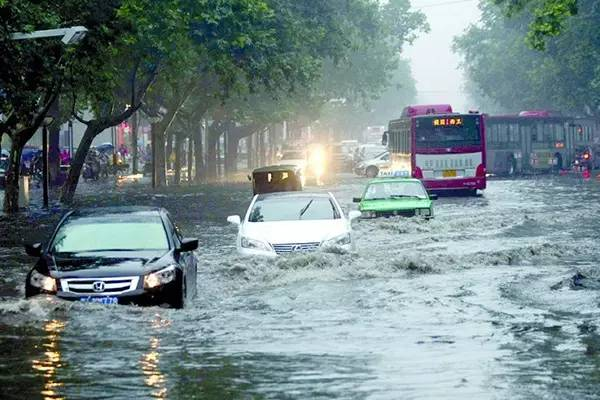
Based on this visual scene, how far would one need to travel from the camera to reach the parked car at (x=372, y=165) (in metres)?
85.9

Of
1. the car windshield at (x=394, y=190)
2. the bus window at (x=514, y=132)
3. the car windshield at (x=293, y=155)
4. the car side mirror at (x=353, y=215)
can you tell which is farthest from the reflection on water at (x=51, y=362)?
the car windshield at (x=293, y=155)

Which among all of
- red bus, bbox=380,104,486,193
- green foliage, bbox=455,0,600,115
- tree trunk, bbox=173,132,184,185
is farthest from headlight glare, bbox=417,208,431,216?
green foliage, bbox=455,0,600,115

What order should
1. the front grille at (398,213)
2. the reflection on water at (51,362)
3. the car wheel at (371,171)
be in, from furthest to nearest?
1. the car wheel at (371,171)
2. the front grille at (398,213)
3. the reflection on water at (51,362)

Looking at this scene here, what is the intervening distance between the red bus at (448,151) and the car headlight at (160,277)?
35.5 m

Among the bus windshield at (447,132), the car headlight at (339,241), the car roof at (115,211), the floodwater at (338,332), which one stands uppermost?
the bus windshield at (447,132)

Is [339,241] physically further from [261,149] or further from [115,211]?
[261,149]

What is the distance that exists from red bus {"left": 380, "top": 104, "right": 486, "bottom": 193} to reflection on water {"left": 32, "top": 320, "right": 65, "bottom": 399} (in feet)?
120

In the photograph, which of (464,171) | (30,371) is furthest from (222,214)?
(30,371)

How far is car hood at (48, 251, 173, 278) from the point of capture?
16547mm

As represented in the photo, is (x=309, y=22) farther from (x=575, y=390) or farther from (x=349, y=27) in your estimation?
(x=575, y=390)

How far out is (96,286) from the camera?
647 inches

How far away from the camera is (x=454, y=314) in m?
17.5

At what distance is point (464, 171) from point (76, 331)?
37542 millimetres

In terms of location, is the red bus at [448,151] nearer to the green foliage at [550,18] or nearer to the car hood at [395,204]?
the green foliage at [550,18]
